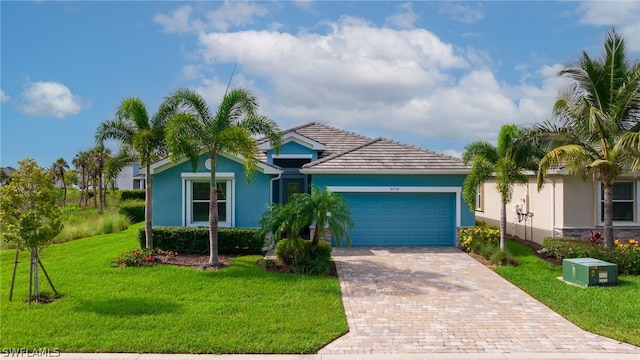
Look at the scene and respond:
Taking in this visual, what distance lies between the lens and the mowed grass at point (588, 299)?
7.95 m

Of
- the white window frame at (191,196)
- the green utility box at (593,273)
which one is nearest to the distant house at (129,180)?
the white window frame at (191,196)

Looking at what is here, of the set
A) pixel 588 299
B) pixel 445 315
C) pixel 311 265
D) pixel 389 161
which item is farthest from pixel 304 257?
pixel 588 299

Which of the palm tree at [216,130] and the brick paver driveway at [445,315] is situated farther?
the palm tree at [216,130]

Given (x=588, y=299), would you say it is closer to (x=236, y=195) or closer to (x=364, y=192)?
(x=364, y=192)

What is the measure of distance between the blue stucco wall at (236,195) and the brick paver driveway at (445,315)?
4278mm

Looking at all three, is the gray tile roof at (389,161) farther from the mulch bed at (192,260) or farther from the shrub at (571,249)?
the mulch bed at (192,260)

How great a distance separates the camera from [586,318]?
27.8 feet

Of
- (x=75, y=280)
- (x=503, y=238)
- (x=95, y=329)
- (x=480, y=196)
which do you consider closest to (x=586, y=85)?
(x=503, y=238)

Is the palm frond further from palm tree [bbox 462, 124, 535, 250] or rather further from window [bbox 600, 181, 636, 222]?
window [bbox 600, 181, 636, 222]

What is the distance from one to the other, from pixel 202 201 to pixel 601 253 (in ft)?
43.4

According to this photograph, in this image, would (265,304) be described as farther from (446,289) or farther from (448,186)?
(448,186)

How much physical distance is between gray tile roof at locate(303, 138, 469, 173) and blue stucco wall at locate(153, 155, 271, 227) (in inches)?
78.3

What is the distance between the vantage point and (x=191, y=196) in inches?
623

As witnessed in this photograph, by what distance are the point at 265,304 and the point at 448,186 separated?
9.83 m
